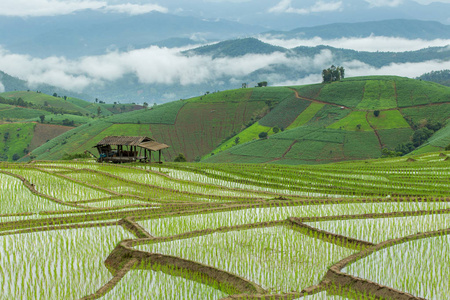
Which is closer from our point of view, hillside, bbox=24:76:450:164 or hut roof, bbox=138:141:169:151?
hut roof, bbox=138:141:169:151

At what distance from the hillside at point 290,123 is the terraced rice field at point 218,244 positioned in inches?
3084

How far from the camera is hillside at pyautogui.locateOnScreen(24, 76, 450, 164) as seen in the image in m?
102

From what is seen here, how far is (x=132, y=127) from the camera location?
143500 mm

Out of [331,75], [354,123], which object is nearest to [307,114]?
[354,123]

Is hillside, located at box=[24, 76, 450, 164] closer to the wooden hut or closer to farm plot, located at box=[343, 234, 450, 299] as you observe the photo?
the wooden hut

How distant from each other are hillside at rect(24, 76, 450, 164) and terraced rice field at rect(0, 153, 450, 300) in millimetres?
78340

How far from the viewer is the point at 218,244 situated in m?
11.5

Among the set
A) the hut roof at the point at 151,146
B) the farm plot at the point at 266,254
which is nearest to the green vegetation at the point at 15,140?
the hut roof at the point at 151,146

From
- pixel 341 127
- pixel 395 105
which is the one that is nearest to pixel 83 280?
pixel 341 127

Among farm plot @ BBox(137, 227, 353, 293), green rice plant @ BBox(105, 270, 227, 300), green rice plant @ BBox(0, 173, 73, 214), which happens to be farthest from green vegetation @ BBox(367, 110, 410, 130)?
green rice plant @ BBox(105, 270, 227, 300)

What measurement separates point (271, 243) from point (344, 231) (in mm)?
2527

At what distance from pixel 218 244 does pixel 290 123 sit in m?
124

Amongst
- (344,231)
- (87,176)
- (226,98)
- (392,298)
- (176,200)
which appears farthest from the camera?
(226,98)

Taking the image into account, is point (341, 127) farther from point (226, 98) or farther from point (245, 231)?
point (245, 231)
